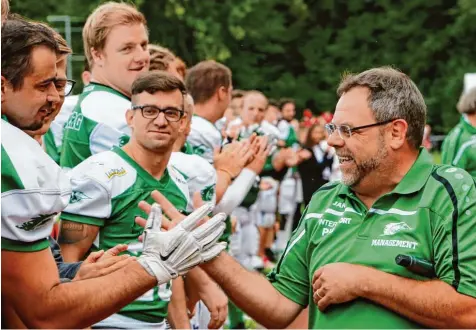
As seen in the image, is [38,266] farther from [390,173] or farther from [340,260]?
[390,173]

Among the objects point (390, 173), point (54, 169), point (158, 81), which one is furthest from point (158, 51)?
point (54, 169)

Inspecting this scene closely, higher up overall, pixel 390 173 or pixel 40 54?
pixel 40 54

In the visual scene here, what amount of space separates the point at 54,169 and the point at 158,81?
6.59 feet

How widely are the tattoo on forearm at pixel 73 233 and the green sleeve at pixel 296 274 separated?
109 centimetres

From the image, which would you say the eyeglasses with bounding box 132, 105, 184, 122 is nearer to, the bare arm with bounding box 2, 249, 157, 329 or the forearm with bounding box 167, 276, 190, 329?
the forearm with bounding box 167, 276, 190, 329

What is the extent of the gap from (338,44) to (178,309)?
3906 cm

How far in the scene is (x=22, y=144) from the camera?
3332 mm

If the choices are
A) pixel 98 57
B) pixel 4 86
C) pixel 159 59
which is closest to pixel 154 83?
pixel 98 57

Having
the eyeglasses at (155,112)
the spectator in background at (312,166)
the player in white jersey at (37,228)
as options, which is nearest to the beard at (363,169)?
the player in white jersey at (37,228)

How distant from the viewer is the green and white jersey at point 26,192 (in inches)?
127

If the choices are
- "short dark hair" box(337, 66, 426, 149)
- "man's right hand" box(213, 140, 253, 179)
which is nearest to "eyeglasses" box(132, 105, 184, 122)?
"man's right hand" box(213, 140, 253, 179)

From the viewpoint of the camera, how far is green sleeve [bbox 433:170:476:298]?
149 inches

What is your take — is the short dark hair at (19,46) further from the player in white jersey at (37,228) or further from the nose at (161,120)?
the nose at (161,120)

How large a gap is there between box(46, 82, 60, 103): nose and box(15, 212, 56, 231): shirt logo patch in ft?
1.27
